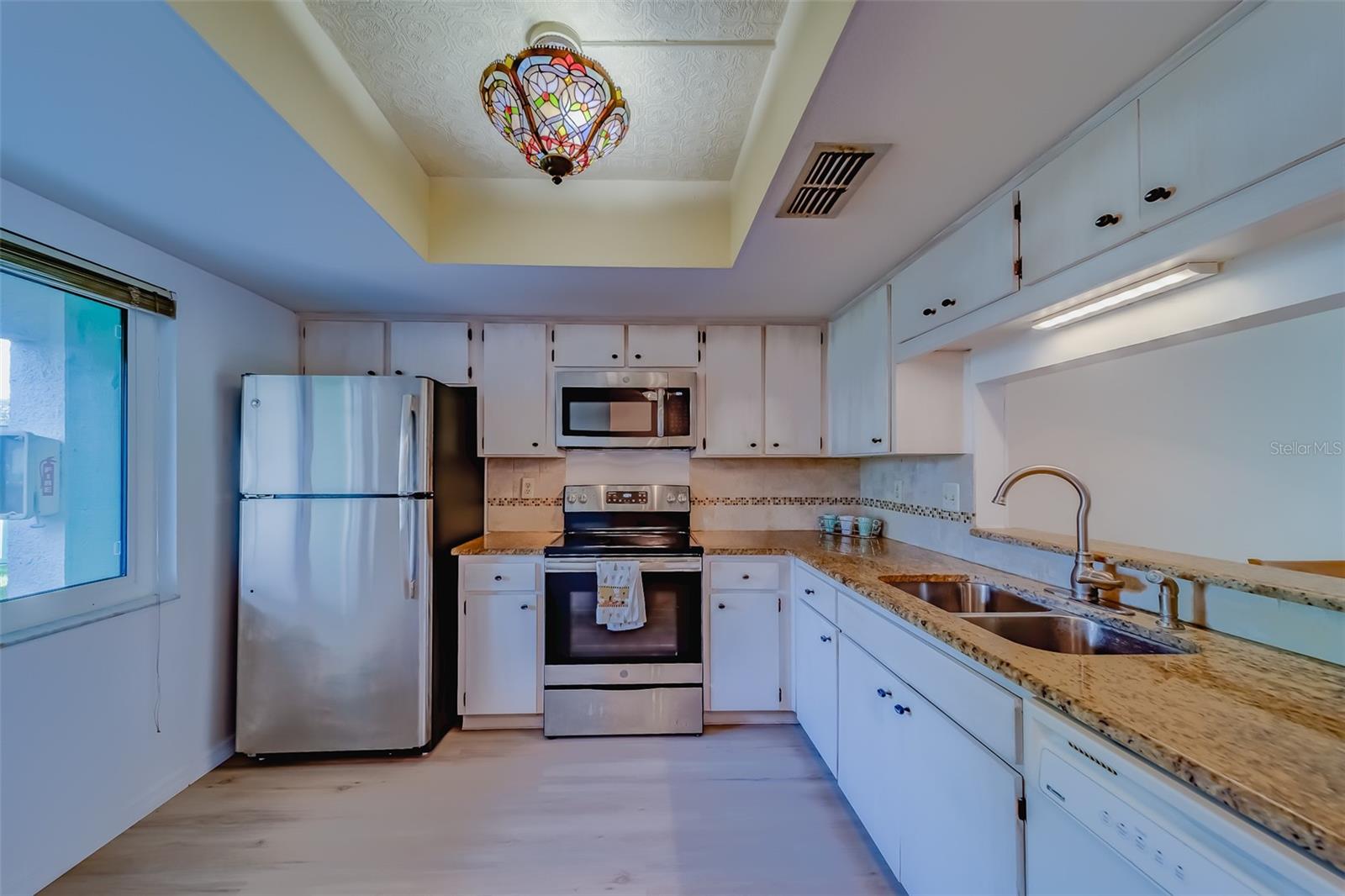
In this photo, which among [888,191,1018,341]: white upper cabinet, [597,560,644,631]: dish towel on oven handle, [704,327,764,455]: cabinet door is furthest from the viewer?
[704,327,764,455]: cabinet door

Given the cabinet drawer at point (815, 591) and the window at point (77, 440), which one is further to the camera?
the cabinet drawer at point (815, 591)

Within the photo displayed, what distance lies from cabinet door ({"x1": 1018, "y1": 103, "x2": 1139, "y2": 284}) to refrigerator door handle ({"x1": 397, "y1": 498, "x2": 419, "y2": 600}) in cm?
250

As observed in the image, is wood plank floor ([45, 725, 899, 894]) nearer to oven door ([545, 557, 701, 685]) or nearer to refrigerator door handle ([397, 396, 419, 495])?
oven door ([545, 557, 701, 685])

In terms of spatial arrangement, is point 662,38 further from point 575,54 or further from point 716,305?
point 716,305

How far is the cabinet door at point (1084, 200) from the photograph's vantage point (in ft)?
3.67

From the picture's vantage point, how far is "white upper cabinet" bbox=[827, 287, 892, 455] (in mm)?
2287

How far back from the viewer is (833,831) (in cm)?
183

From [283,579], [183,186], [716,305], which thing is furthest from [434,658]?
[716,305]

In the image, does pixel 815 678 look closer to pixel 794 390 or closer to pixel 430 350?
pixel 794 390

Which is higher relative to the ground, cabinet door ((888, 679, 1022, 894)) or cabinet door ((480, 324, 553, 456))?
cabinet door ((480, 324, 553, 456))

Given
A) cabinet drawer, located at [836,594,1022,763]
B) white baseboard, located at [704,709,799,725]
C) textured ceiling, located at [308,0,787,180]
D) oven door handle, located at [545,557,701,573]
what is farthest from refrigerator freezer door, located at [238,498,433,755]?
cabinet drawer, located at [836,594,1022,763]

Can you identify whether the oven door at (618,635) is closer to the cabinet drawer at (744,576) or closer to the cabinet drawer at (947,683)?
the cabinet drawer at (744,576)

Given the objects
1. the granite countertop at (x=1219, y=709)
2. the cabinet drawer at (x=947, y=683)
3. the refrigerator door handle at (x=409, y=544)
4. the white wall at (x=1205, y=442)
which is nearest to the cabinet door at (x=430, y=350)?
the refrigerator door handle at (x=409, y=544)

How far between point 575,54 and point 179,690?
2.78 meters
